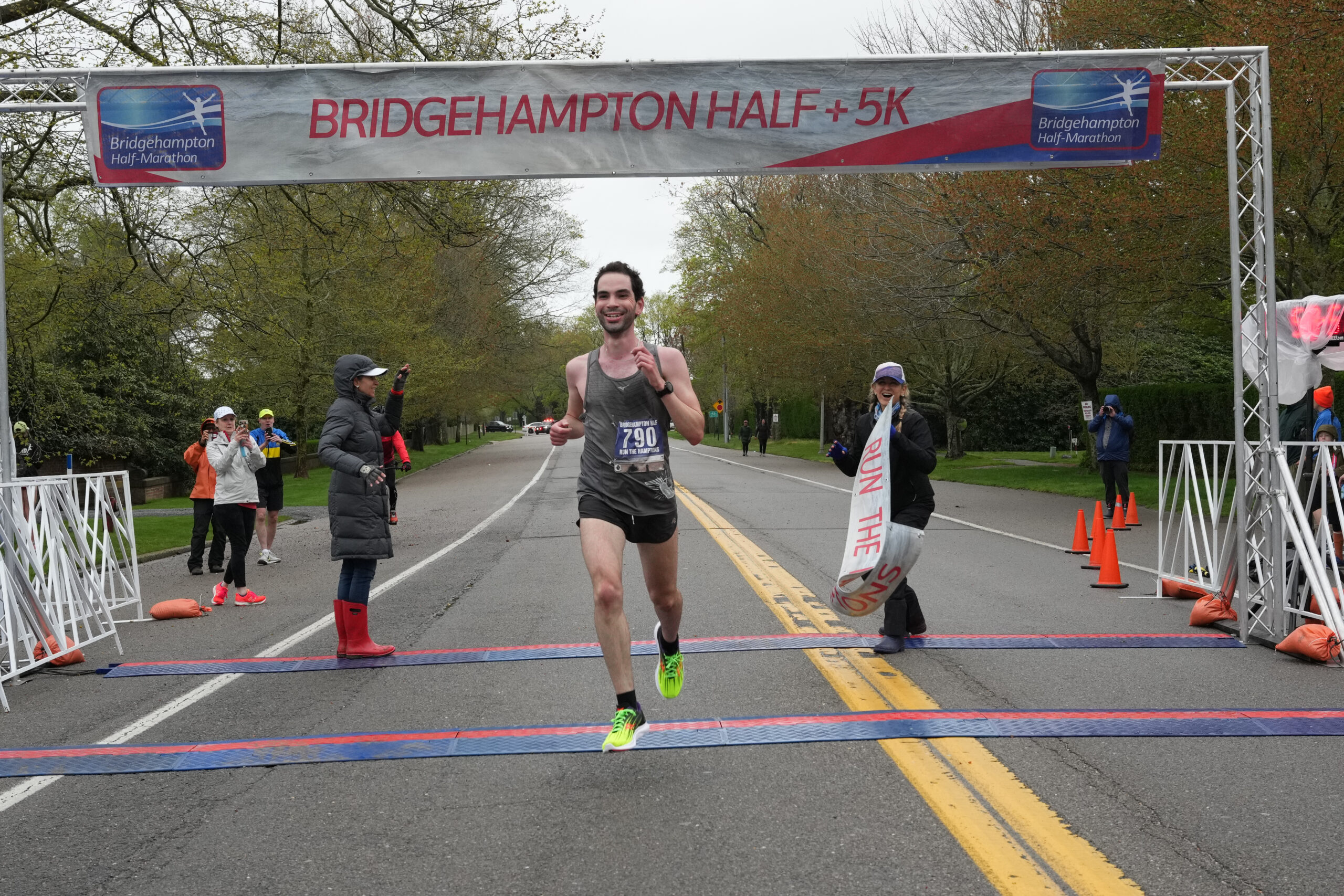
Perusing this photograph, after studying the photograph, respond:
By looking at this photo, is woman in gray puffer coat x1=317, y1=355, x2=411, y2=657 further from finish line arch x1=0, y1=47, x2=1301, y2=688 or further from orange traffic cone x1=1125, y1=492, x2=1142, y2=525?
orange traffic cone x1=1125, y1=492, x2=1142, y2=525

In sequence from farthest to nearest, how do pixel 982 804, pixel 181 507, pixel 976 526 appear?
1. pixel 181 507
2. pixel 976 526
3. pixel 982 804

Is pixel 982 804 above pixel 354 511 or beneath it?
beneath

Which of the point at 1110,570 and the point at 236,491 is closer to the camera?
the point at 1110,570

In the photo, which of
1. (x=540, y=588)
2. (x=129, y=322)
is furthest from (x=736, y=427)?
(x=540, y=588)

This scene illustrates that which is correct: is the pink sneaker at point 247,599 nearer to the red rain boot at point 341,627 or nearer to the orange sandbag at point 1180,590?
the red rain boot at point 341,627

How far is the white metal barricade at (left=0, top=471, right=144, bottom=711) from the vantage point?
23.7 ft

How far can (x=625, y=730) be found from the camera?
16.3 ft

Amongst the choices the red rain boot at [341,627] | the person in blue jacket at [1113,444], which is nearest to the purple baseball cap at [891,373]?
the red rain boot at [341,627]

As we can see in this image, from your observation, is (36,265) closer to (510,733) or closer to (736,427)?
(510,733)

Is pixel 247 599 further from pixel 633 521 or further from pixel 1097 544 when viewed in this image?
pixel 1097 544

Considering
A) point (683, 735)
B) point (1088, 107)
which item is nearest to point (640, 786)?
point (683, 735)

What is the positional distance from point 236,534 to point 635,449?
6.92 m

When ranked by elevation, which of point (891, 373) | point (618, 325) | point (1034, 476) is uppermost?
point (618, 325)

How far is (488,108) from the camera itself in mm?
8578
